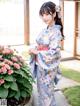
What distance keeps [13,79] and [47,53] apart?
0.53 m

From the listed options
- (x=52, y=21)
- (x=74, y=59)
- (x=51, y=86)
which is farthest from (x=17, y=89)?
(x=74, y=59)

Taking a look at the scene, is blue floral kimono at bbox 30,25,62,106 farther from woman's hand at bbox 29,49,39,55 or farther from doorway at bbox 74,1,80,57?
doorway at bbox 74,1,80,57

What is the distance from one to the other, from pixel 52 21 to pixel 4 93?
1.09 m

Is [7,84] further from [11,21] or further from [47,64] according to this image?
[11,21]

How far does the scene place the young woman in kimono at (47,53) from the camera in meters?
3.91

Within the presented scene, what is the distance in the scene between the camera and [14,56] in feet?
13.7

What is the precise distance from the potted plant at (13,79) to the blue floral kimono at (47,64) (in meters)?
0.16

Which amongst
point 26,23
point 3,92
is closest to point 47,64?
point 3,92

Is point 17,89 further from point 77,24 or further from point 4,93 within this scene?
point 77,24

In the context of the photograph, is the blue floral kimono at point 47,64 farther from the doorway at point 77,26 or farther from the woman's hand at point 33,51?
the doorway at point 77,26

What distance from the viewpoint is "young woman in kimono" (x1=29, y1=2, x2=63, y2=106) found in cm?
391

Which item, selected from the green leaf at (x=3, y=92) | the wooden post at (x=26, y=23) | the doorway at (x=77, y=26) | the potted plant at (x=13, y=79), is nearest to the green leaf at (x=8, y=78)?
the potted plant at (x=13, y=79)

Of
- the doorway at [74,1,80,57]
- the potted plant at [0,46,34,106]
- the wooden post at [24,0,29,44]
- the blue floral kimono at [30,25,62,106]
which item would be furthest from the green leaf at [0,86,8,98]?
the wooden post at [24,0,29,44]

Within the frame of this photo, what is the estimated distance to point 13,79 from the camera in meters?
3.81
